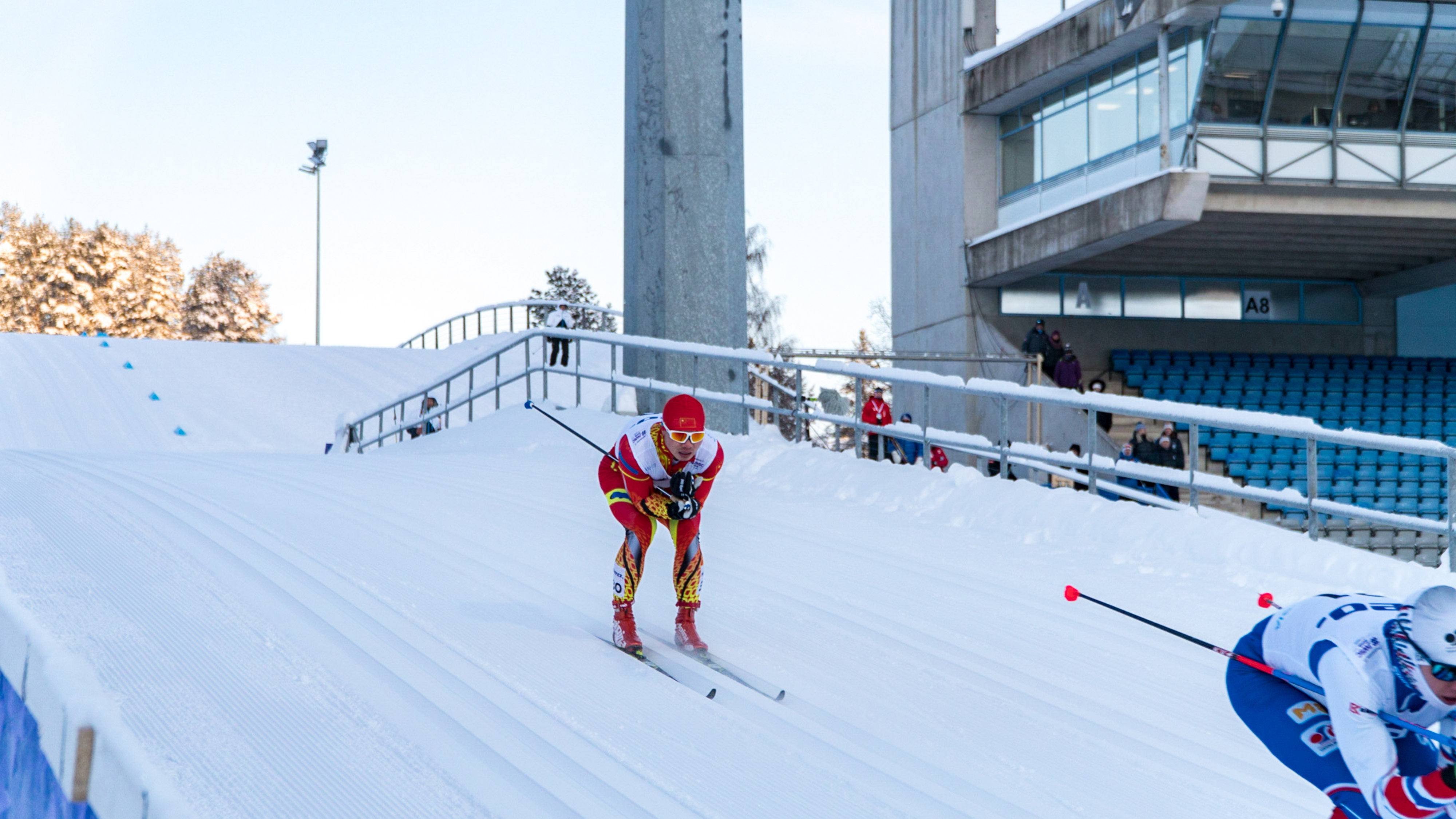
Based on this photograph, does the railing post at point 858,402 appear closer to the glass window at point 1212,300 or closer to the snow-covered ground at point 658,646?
the snow-covered ground at point 658,646

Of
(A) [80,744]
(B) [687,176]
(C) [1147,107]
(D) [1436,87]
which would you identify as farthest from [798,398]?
(D) [1436,87]

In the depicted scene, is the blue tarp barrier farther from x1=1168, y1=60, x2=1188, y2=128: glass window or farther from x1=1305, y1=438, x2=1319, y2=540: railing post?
x1=1168, y1=60, x2=1188, y2=128: glass window

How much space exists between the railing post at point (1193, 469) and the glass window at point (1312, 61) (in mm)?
14548

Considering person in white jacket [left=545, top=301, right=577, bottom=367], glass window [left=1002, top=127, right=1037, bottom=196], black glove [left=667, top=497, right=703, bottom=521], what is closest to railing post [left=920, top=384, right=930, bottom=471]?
black glove [left=667, top=497, right=703, bottom=521]

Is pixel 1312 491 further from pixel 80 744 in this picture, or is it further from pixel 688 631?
pixel 80 744

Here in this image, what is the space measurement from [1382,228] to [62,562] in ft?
74.2

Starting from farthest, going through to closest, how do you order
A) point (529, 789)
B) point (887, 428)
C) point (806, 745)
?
point (887, 428) → point (806, 745) → point (529, 789)

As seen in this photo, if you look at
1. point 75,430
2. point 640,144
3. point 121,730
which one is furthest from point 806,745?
point 75,430

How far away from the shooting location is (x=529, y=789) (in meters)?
4.28

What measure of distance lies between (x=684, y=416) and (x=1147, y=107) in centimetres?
1859

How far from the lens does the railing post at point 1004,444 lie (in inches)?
414

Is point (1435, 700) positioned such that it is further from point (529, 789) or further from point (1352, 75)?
point (1352, 75)

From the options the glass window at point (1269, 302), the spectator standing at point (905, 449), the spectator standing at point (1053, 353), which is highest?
the glass window at point (1269, 302)

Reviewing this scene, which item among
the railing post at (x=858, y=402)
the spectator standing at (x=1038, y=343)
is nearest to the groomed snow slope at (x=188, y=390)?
the railing post at (x=858, y=402)
